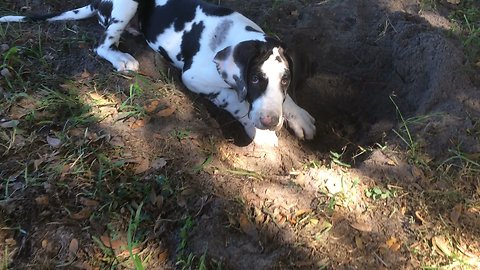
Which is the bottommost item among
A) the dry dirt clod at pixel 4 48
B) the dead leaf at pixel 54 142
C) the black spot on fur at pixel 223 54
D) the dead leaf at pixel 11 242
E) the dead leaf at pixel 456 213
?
the dead leaf at pixel 11 242

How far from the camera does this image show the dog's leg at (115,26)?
174 inches

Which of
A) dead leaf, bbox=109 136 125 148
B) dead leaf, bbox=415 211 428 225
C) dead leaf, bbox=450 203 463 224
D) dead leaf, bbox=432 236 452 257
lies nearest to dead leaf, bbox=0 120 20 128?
dead leaf, bbox=109 136 125 148

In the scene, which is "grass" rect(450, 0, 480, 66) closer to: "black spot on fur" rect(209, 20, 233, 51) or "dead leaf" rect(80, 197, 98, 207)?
"black spot on fur" rect(209, 20, 233, 51)

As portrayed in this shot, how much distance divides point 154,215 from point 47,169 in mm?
886

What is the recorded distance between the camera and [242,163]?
3.69 metres

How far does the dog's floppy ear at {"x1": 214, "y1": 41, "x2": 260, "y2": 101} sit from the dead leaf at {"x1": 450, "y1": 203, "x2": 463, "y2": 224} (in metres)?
1.69

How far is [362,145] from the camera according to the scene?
407 cm

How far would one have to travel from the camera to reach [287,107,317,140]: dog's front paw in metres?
4.13

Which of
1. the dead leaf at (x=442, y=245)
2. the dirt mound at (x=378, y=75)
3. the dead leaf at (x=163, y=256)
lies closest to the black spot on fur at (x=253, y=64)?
the dirt mound at (x=378, y=75)

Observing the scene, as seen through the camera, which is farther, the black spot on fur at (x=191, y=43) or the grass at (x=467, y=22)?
the grass at (x=467, y=22)

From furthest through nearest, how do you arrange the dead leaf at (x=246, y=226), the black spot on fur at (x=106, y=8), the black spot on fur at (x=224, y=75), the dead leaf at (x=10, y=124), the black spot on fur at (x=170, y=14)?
the black spot on fur at (x=106, y=8)
the black spot on fur at (x=170, y=14)
the black spot on fur at (x=224, y=75)
the dead leaf at (x=10, y=124)
the dead leaf at (x=246, y=226)

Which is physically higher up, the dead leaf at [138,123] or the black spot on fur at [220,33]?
the black spot on fur at [220,33]

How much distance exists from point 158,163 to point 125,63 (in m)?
1.34

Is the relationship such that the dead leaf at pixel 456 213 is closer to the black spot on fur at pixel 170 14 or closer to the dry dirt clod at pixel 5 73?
the black spot on fur at pixel 170 14
